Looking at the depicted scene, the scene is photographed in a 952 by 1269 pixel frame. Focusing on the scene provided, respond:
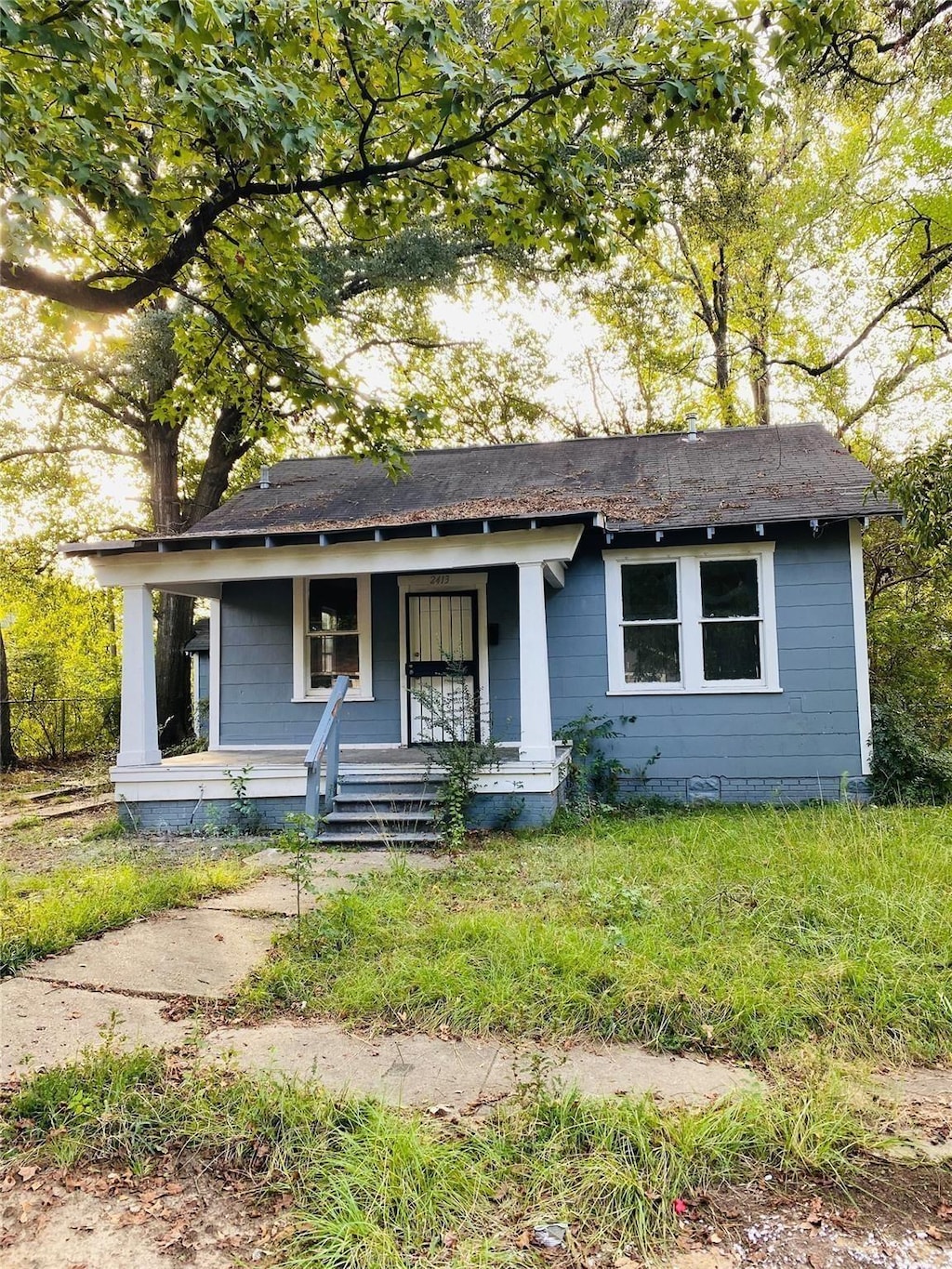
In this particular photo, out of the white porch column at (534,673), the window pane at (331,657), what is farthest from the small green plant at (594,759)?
the window pane at (331,657)

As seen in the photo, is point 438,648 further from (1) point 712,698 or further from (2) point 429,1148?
(2) point 429,1148

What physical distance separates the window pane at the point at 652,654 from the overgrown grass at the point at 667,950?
10.3 feet

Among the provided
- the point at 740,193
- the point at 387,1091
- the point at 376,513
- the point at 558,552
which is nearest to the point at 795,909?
the point at 387,1091

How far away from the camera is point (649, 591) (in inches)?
337

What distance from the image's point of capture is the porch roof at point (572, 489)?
7746 mm

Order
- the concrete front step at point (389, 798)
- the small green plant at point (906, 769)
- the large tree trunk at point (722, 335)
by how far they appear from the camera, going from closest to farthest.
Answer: the concrete front step at point (389, 798) → the small green plant at point (906, 769) → the large tree trunk at point (722, 335)

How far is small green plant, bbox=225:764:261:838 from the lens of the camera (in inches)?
296

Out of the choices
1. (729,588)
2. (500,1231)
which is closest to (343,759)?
(729,588)

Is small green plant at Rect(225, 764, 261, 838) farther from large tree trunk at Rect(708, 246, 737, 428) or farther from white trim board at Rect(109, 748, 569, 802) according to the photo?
large tree trunk at Rect(708, 246, 737, 428)

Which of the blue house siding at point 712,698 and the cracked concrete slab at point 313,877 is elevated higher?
the blue house siding at point 712,698

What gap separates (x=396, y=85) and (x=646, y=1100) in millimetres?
4640

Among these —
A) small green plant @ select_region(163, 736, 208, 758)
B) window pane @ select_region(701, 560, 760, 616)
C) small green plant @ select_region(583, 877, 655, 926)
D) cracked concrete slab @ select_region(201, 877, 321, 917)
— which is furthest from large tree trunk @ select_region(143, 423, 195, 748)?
small green plant @ select_region(583, 877, 655, 926)

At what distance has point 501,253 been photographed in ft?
38.4

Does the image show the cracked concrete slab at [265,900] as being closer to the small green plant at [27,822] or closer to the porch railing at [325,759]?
the porch railing at [325,759]
